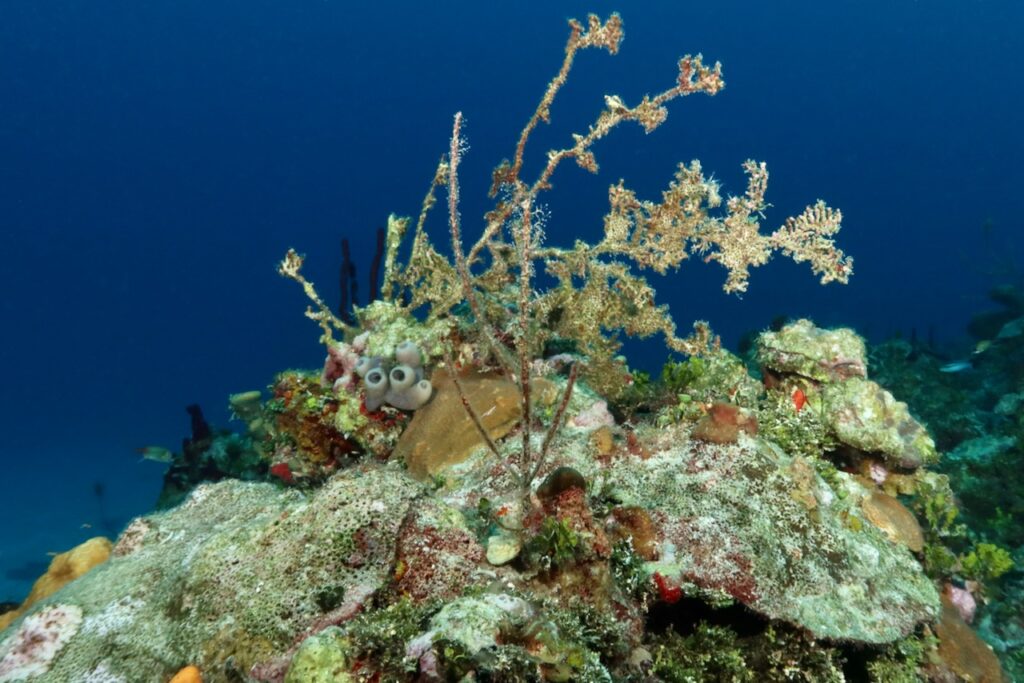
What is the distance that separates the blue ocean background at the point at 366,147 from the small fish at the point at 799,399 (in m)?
77.3

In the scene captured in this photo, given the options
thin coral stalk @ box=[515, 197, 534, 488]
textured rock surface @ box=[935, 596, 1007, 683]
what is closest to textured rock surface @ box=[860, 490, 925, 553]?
textured rock surface @ box=[935, 596, 1007, 683]

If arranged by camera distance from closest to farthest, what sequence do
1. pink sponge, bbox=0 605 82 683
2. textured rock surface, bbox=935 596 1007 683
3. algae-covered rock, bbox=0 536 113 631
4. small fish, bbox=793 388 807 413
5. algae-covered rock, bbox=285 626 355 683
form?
algae-covered rock, bbox=285 626 355 683, pink sponge, bbox=0 605 82 683, textured rock surface, bbox=935 596 1007 683, algae-covered rock, bbox=0 536 113 631, small fish, bbox=793 388 807 413

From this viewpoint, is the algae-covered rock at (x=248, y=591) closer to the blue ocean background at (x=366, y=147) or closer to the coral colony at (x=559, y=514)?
the coral colony at (x=559, y=514)

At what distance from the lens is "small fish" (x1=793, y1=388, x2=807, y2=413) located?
225 inches

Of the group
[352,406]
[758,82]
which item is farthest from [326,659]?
[758,82]

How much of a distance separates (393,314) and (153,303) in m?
124

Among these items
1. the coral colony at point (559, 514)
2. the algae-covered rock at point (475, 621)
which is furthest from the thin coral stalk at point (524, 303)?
the algae-covered rock at point (475, 621)

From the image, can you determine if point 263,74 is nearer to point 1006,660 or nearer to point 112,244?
point 112,244

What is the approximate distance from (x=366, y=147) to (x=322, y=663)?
5689 inches

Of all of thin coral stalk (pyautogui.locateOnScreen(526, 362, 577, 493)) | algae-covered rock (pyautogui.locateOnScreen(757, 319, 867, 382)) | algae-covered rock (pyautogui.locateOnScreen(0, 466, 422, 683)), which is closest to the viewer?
thin coral stalk (pyautogui.locateOnScreen(526, 362, 577, 493))

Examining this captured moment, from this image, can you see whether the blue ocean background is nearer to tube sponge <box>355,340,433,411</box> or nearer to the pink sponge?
tube sponge <box>355,340,433,411</box>

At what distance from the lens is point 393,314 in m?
6.73

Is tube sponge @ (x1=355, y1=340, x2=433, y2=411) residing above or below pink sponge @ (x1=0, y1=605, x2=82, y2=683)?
above

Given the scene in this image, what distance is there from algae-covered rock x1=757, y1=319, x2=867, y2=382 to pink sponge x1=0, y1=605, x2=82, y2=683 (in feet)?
20.9
